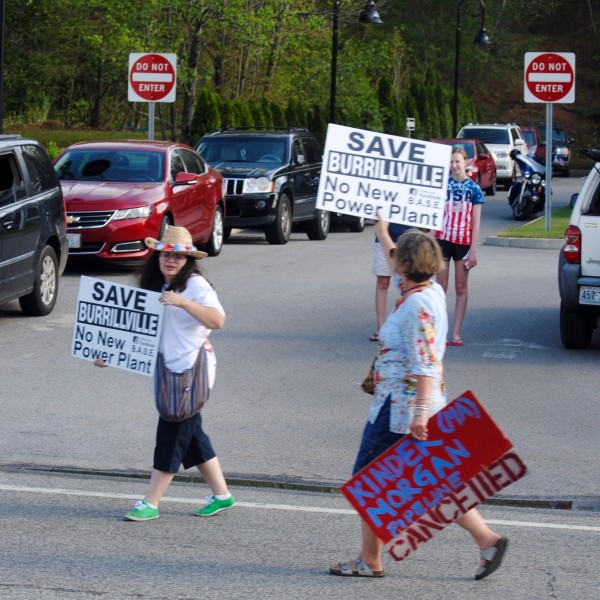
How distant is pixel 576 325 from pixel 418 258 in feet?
21.2

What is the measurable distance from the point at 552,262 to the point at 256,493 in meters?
12.6

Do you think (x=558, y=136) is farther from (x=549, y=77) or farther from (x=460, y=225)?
(x=460, y=225)

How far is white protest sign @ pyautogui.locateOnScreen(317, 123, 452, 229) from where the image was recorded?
25.9 feet

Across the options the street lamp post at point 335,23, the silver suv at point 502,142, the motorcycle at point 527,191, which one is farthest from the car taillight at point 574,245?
the silver suv at point 502,142

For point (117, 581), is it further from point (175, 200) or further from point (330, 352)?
point (175, 200)

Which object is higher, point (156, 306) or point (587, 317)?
point (156, 306)

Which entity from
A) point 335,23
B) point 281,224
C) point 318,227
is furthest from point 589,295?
point 335,23

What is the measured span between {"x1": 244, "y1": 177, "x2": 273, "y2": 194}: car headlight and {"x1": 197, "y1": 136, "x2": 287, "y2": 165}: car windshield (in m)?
0.94

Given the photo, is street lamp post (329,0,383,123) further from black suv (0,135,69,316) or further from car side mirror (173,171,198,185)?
black suv (0,135,69,316)

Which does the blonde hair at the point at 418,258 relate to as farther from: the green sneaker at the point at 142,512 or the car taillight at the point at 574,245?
the car taillight at the point at 574,245

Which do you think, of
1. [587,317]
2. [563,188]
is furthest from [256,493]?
[563,188]

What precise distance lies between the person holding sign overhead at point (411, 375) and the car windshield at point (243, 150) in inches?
638

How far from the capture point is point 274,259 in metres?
19.2

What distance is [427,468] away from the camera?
567 cm
